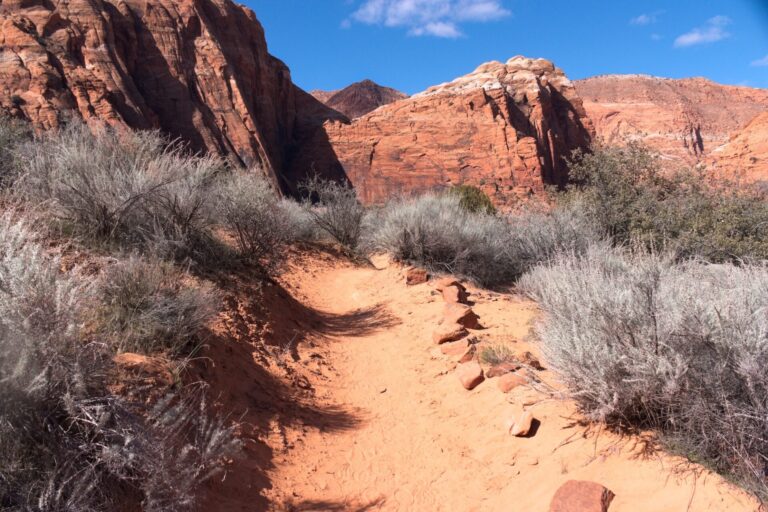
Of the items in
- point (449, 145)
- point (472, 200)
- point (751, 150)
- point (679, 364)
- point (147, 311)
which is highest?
point (449, 145)

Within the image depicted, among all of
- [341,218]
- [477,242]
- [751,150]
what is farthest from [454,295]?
[751,150]

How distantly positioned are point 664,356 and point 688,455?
547 mm

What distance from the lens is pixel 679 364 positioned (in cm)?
274

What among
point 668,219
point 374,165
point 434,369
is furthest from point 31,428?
point 374,165

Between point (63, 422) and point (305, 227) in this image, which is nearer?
point (63, 422)

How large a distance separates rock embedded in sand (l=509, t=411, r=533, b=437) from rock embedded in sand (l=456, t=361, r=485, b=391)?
0.96 metres

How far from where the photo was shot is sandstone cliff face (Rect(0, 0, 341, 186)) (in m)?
20.9

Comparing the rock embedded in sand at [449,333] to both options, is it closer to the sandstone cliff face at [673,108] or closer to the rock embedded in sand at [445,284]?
the rock embedded in sand at [445,284]

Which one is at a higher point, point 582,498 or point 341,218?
point 341,218

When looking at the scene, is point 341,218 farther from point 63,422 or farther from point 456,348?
point 63,422

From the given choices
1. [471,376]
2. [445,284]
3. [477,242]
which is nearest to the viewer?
[471,376]

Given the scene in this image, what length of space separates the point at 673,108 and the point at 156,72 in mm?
82459

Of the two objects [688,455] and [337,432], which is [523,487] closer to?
[688,455]

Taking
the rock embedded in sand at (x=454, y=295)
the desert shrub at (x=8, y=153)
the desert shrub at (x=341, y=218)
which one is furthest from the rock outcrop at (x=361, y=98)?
the rock embedded in sand at (x=454, y=295)
